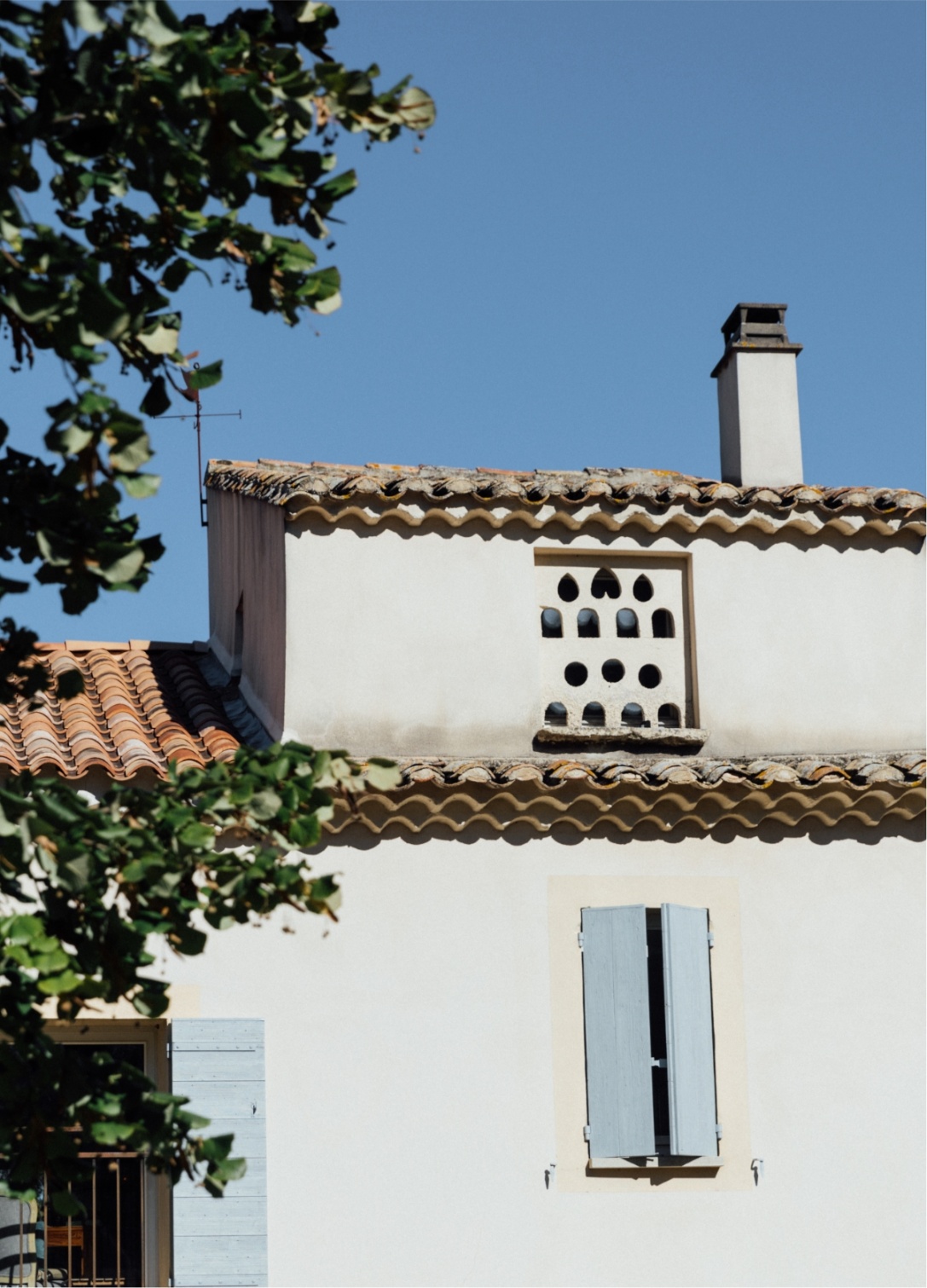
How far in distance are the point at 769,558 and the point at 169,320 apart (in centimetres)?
653

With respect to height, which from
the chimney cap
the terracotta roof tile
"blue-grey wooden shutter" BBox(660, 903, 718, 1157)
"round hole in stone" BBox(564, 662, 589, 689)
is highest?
the chimney cap

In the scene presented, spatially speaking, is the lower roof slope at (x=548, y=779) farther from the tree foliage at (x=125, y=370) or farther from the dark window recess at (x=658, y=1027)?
the tree foliage at (x=125, y=370)

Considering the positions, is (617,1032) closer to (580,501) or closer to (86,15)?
(580,501)

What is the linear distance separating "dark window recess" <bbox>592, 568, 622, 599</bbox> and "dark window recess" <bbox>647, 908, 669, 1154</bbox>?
6.70 ft

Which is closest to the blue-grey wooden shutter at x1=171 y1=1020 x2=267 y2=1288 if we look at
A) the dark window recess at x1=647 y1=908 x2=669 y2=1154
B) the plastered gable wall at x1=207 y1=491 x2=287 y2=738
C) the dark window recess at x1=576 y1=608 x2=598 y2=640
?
the plastered gable wall at x1=207 y1=491 x2=287 y2=738

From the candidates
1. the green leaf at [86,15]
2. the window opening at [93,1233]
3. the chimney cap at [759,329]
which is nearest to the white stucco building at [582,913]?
the window opening at [93,1233]

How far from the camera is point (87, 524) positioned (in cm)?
457

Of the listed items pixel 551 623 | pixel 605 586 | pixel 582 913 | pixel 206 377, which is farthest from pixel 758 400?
pixel 206 377

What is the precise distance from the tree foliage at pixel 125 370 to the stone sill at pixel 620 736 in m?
5.12

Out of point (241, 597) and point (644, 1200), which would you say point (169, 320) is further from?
point (241, 597)

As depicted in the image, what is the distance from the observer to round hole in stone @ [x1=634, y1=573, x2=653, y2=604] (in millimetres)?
10516

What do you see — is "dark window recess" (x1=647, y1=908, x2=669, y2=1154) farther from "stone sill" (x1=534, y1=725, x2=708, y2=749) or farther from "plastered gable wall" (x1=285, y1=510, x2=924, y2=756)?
"plastered gable wall" (x1=285, y1=510, x2=924, y2=756)

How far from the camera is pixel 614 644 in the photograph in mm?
10406

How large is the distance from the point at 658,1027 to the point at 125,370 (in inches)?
229
